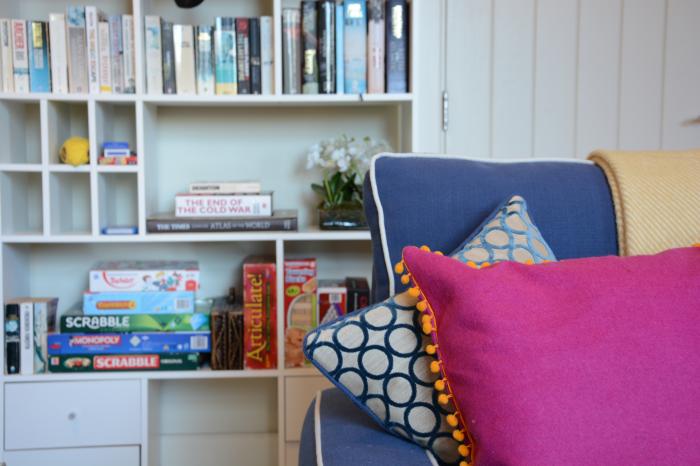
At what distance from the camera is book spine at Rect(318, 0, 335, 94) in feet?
6.23

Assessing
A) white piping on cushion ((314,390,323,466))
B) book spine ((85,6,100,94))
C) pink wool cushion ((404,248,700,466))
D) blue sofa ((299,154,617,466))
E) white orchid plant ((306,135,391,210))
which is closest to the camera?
pink wool cushion ((404,248,700,466))

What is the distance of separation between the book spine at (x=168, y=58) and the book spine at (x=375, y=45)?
0.53 m

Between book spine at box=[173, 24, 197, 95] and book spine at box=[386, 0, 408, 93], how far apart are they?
0.53 meters

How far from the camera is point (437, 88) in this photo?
219 centimetres

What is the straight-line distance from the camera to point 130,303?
1934 millimetres

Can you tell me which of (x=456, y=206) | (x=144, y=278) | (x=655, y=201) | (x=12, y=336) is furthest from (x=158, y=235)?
(x=655, y=201)

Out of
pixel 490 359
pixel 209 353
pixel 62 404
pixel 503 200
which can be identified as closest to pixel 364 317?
pixel 490 359

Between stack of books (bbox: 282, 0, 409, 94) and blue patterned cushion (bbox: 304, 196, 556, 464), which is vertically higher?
stack of books (bbox: 282, 0, 409, 94)

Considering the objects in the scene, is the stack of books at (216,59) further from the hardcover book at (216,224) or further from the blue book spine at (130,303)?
the blue book spine at (130,303)

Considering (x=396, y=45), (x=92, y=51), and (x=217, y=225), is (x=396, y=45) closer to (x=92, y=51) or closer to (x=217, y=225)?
(x=217, y=225)

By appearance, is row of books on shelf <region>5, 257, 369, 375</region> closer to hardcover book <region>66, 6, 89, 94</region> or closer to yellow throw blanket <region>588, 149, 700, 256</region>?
hardcover book <region>66, 6, 89, 94</region>

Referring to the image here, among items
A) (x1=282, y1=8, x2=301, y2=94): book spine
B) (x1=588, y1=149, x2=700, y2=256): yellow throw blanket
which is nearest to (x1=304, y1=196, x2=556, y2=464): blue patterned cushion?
(x1=588, y1=149, x2=700, y2=256): yellow throw blanket

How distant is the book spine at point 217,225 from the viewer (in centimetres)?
191

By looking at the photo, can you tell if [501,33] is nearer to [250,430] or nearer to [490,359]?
[250,430]
